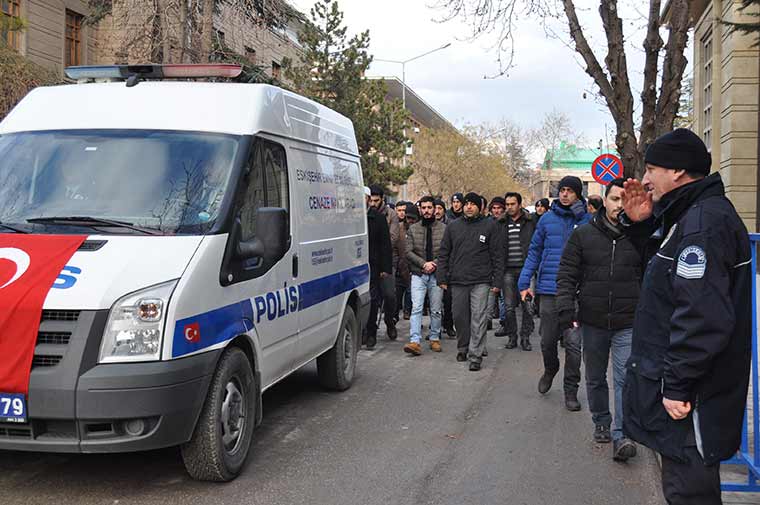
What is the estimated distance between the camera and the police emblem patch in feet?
9.85

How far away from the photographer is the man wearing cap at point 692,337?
2982 mm

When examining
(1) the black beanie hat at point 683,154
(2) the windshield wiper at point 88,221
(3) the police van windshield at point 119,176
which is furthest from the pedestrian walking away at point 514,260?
(1) the black beanie hat at point 683,154

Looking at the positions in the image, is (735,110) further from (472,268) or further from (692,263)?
(692,263)

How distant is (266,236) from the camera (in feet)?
16.5

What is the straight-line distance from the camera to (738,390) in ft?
10.1

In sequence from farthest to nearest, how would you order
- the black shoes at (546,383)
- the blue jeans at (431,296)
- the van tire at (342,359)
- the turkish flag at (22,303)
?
the blue jeans at (431,296)
the black shoes at (546,383)
the van tire at (342,359)
the turkish flag at (22,303)

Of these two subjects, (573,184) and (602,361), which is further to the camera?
(573,184)

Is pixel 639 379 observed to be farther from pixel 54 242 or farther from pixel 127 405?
pixel 54 242

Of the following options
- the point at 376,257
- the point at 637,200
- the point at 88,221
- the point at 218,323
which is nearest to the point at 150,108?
the point at 88,221

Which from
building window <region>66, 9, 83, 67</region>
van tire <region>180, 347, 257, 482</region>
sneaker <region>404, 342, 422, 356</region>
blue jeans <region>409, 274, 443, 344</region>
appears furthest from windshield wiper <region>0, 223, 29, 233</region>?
building window <region>66, 9, 83, 67</region>

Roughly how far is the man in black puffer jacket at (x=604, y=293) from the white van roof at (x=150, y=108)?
2.51 metres

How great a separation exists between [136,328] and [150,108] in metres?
1.79

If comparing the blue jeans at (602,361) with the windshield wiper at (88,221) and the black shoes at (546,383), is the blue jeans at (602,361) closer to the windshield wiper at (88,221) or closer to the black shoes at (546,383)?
the black shoes at (546,383)

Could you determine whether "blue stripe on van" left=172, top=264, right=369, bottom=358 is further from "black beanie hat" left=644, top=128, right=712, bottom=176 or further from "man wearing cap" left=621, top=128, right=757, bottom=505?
"black beanie hat" left=644, top=128, right=712, bottom=176
